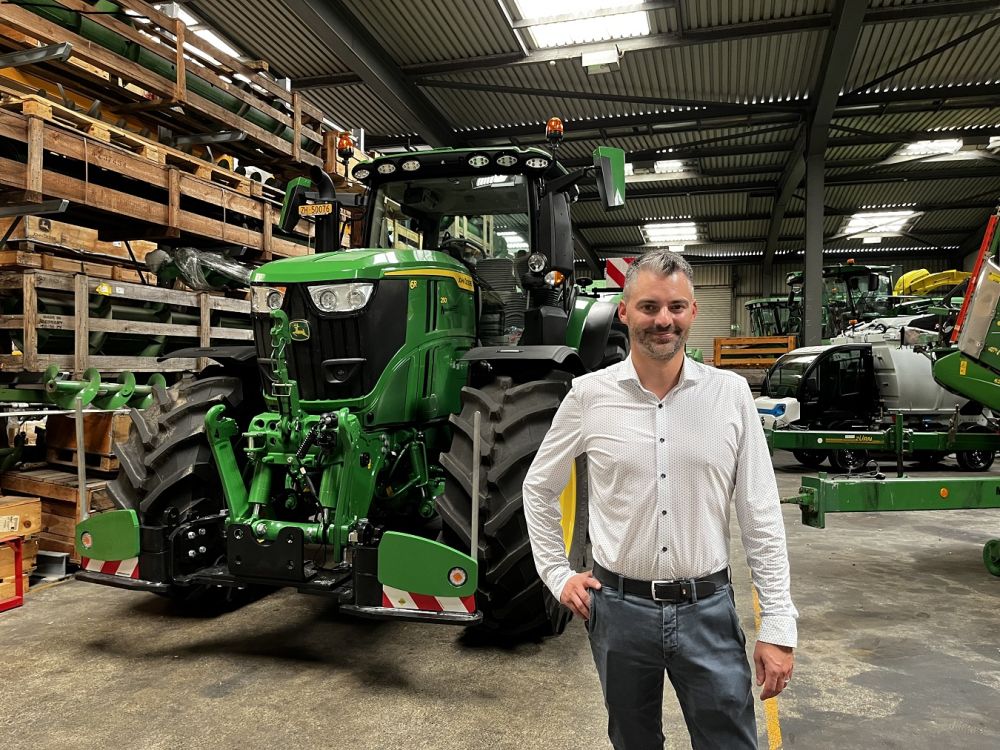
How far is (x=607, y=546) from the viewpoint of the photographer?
1.81 meters

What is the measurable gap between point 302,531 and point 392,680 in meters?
0.82

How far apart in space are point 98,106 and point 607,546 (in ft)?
19.7

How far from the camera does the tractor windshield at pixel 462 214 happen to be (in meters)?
4.56

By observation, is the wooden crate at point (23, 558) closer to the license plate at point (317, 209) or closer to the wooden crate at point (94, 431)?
the wooden crate at point (94, 431)

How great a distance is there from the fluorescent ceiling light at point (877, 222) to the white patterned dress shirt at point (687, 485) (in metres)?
20.2

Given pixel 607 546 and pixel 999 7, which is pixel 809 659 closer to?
pixel 607 546

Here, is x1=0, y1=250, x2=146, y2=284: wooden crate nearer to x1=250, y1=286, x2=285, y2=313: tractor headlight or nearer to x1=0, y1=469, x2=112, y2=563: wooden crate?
x1=0, y1=469, x2=112, y2=563: wooden crate

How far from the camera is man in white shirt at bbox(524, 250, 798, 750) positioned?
169 cm

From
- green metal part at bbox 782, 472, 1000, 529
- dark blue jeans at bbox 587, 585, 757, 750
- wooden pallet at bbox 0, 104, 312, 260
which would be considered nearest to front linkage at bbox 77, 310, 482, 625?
dark blue jeans at bbox 587, 585, 757, 750

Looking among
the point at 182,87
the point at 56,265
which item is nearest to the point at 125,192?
the point at 182,87

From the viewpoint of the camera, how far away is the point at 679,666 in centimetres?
171

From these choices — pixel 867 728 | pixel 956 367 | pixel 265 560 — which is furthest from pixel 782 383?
pixel 265 560

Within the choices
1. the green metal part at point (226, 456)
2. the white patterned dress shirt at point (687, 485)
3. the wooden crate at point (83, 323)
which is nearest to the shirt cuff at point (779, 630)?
the white patterned dress shirt at point (687, 485)

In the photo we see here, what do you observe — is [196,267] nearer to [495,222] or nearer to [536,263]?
[495,222]
